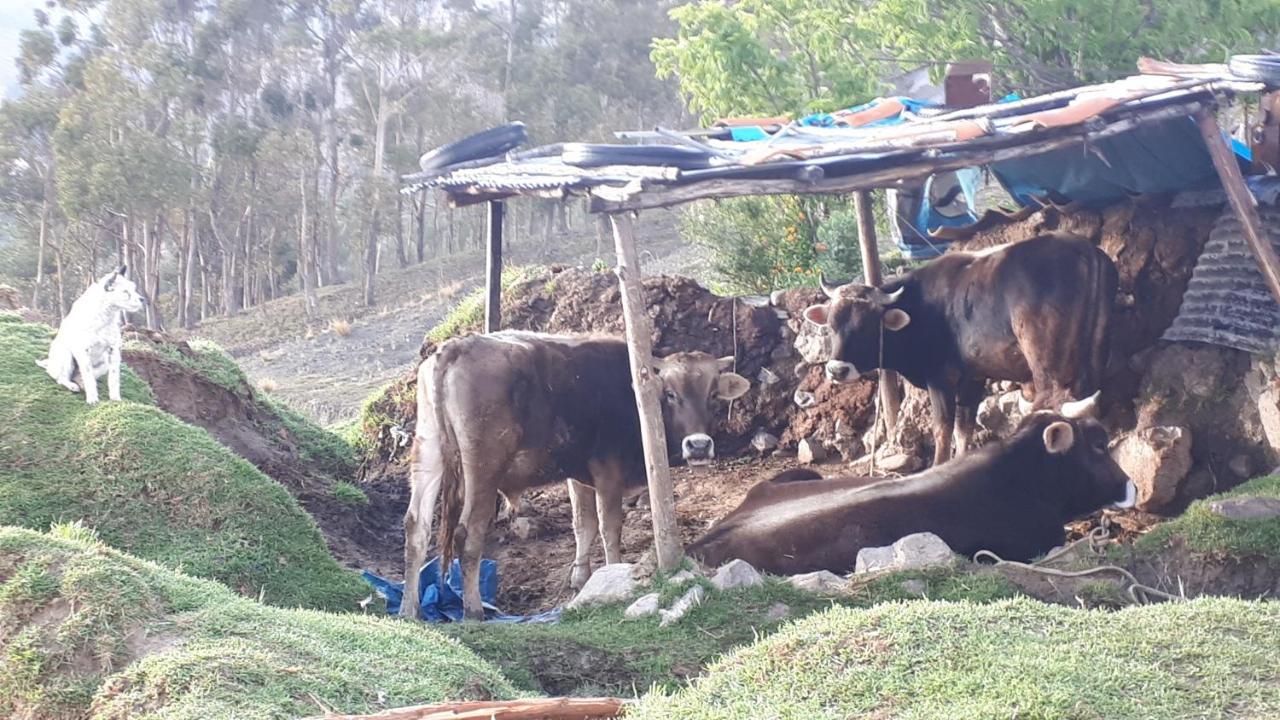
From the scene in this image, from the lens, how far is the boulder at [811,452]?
13.1 metres

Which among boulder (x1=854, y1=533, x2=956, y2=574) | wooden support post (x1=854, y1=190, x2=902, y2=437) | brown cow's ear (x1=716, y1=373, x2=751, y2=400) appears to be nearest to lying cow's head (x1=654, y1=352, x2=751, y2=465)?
brown cow's ear (x1=716, y1=373, x2=751, y2=400)

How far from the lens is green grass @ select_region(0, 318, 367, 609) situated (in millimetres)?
8664

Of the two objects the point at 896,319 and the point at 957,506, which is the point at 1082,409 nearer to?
the point at 957,506

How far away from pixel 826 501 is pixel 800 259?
9.45m

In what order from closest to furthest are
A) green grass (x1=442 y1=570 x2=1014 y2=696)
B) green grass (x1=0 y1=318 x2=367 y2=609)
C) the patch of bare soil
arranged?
green grass (x1=442 y1=570 x2=1014 y2=696) → green grass (x1=0 y1=318 x2=367 y2=609) → the patch of bare soil

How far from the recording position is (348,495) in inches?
513

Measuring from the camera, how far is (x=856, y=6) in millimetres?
18344

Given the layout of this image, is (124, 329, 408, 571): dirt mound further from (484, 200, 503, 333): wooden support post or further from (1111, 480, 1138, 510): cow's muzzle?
(1111, 480, 1138, 510): cow's muzzle

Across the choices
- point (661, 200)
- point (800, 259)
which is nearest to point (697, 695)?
point (661, 200)

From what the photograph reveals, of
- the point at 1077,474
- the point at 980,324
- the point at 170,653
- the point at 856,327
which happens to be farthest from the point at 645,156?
the point at 170,653

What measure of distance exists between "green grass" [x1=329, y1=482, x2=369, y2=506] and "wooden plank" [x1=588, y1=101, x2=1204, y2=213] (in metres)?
5.25

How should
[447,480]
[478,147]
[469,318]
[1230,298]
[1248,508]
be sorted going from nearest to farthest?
1. [1248,508]
2. [447,480]
3. [1230,298]
4. [478,147]
5. [469,318]

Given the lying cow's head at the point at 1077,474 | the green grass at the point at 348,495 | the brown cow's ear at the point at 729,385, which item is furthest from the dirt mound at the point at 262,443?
the lying cow's head at the point at 1077,474

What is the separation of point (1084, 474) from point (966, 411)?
2.49 metres
